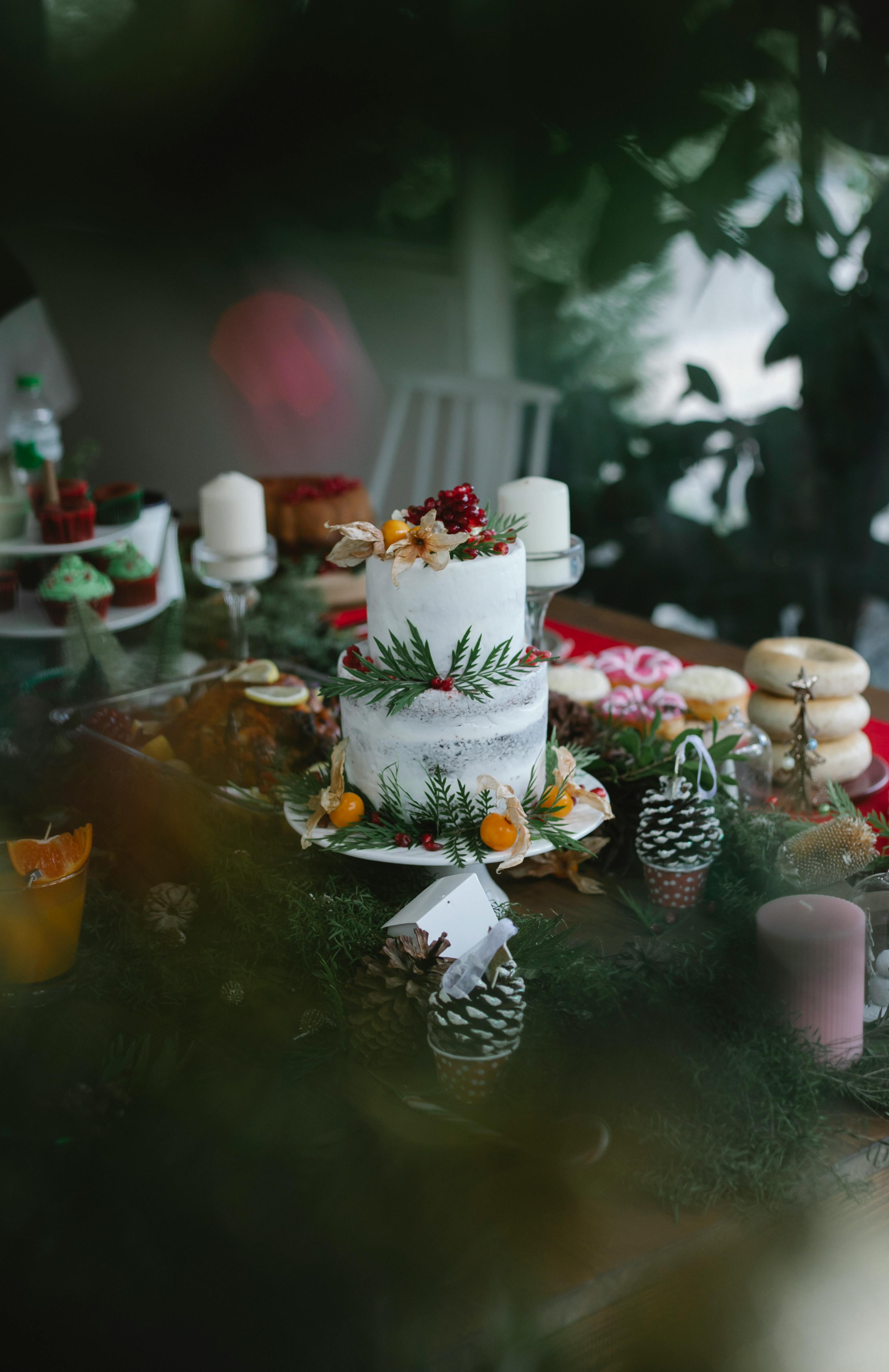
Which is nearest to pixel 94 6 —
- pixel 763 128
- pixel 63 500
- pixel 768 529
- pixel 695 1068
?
pixel 63 500

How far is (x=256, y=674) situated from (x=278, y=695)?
0.06 meters

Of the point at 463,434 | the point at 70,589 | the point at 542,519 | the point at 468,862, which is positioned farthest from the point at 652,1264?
the point at 463,434

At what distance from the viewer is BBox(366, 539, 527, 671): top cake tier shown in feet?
2.19

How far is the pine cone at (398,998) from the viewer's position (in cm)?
60

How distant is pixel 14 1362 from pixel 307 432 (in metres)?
2.56

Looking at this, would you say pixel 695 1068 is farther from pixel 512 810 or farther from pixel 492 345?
pixel 492 345

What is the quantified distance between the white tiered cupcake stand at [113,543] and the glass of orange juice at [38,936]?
1.76ft

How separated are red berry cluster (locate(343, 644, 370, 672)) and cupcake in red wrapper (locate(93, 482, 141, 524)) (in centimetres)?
73

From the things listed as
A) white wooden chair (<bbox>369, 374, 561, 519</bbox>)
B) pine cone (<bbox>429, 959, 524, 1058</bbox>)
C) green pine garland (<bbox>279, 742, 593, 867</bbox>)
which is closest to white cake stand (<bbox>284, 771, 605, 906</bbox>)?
green pine garland (<bbox>279, 742, 593, 867</bbox>)

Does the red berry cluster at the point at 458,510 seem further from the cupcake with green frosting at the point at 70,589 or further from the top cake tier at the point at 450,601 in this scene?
the cupcake with green frosting at the point at 70,589

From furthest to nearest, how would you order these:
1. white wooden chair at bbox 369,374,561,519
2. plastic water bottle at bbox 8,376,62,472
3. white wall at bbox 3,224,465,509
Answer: white wooden chair at bbox 369,374,561,519 → white wall at bbox 3,224,465,509 → plastic water bottle at bbox 8,376,62,472

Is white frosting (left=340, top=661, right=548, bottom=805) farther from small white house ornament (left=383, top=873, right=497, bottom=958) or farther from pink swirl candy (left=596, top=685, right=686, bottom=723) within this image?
pink swirl candy (left=596, top=685, right=686, bottom=723)

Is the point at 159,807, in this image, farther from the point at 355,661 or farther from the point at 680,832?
the point at 680,832

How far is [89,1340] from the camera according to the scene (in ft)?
1.51
